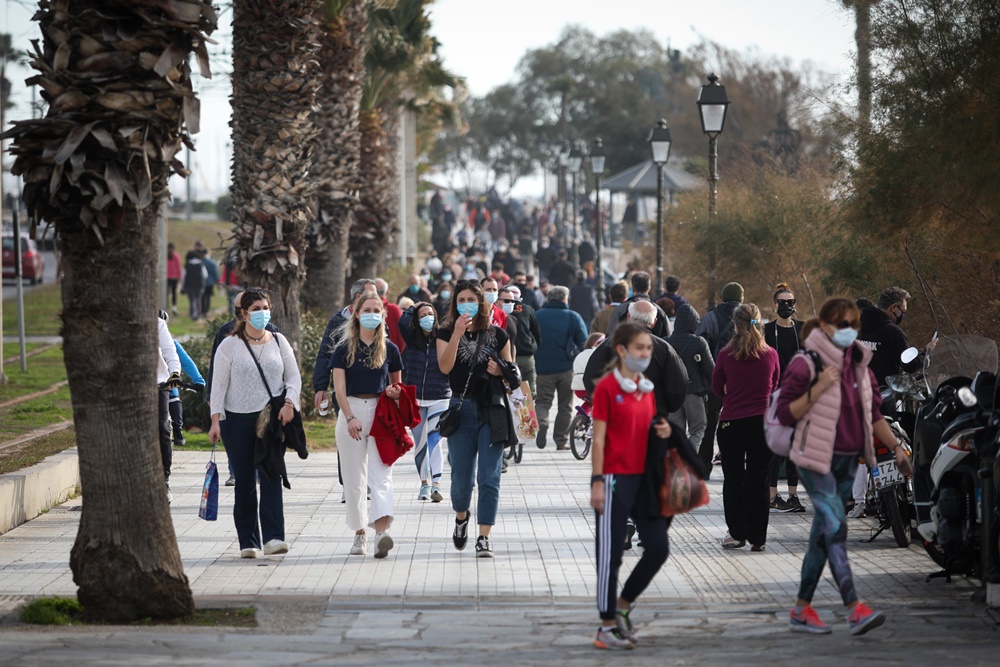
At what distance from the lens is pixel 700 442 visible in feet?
46.1

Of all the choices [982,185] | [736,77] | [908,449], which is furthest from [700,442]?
[736,77]

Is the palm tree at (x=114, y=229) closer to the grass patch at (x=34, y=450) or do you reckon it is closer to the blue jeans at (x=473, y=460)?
the blue jeans at (x=473, y=460)

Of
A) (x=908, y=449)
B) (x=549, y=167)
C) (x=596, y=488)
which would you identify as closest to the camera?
(x=596, y=488)

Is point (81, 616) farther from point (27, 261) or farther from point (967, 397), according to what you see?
point (27, 261)

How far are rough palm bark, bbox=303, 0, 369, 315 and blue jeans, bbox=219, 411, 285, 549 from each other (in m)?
12.3

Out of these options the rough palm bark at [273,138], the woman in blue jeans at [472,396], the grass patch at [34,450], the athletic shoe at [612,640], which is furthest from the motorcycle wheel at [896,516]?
the rough palm bark at [273,138]

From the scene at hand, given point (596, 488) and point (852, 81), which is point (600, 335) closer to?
point (852, 81)

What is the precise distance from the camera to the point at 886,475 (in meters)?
10.0

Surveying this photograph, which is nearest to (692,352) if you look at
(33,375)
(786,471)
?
(786,471)

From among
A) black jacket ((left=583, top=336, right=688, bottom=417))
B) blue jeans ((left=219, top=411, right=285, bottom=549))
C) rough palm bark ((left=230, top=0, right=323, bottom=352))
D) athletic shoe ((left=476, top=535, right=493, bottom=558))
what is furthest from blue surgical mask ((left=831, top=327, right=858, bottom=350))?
rough palm bark ((left=230, top=0, right=323, bottom=352))

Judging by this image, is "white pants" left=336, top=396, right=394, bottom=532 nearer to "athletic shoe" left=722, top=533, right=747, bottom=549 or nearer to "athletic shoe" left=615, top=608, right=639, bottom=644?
"athletic shoe" left=722, top=533, right=747, bottom=549

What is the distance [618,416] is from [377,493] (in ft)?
9.76

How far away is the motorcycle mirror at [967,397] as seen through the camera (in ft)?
27.3

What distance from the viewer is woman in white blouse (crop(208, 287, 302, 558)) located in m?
9.84
